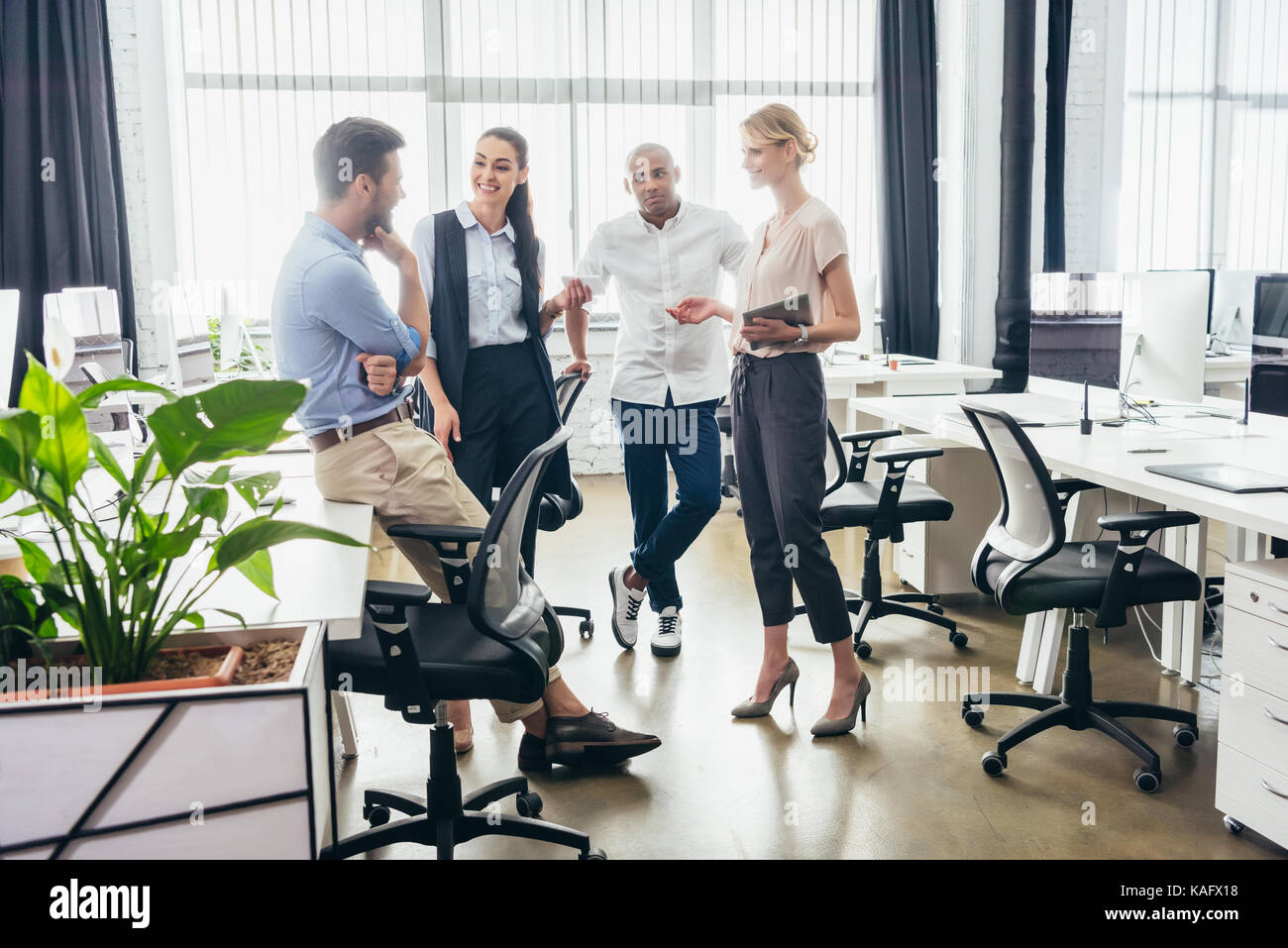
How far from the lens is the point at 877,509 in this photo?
11.4 feet

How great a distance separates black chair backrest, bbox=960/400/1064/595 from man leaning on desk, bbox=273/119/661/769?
127 cm

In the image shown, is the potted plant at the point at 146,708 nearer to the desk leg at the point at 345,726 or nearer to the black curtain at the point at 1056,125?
the desk leg at the point at 345,726

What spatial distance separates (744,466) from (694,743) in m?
0.72

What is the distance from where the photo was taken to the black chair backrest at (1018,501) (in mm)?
2629

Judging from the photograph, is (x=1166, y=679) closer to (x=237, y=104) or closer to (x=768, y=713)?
(x=768, y=713)

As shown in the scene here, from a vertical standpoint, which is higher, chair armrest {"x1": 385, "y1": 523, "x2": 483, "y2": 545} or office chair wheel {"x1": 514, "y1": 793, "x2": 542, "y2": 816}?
chair armrest {"x1": 385, "y1": 523, "x2": 483, "y2": 545}

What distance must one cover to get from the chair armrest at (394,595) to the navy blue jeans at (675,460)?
62.4 inches

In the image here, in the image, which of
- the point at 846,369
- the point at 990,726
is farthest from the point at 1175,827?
the point at 846,369

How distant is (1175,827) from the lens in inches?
92.7

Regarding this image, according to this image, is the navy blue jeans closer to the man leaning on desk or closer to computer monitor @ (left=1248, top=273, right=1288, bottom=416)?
the man leaning on desk

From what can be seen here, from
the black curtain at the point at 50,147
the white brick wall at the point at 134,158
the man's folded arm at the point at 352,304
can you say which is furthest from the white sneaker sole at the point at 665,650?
the white brick wall at the point at 134,158

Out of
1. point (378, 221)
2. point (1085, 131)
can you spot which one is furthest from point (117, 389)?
point (1085, 131)

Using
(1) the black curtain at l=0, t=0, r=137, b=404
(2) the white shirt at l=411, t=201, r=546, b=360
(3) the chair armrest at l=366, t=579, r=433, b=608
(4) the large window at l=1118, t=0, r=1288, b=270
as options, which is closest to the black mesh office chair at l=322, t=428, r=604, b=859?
(3) the chair armrest at l=366, t=579, r=433, b=608

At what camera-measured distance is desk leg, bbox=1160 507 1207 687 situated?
3.09 m
